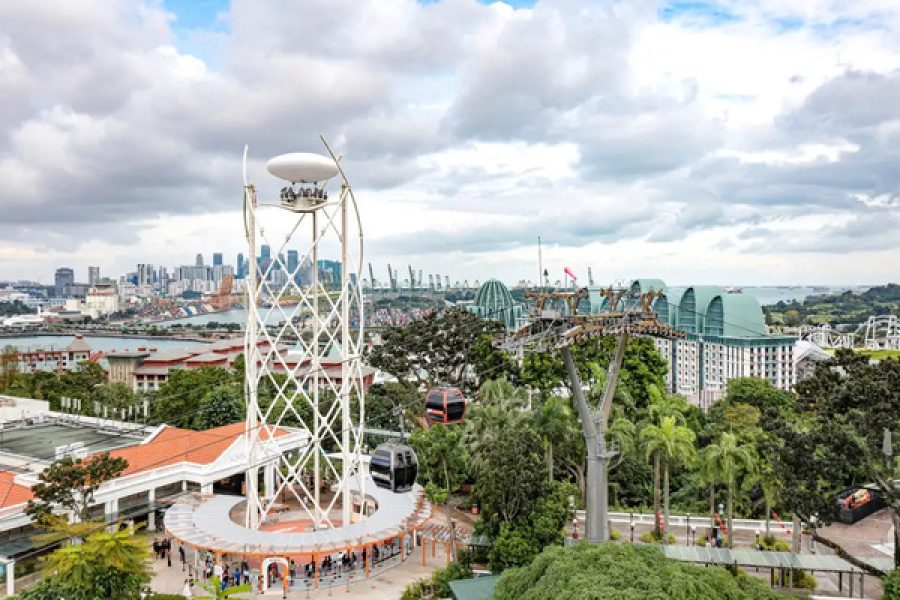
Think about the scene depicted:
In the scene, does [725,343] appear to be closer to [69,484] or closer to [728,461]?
[728,461]

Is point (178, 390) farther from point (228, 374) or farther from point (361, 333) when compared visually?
point (361, 333)

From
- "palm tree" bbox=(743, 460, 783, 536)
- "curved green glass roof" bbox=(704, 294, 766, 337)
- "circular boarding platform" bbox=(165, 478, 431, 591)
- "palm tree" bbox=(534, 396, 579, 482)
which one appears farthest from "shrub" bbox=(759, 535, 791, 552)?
"curved green glass roof" bbox=(704, 294, 766, 337)

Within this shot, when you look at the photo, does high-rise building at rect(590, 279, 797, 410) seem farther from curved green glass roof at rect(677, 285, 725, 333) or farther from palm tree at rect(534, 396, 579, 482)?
palm tree at rect(534, 396, 579, 482)

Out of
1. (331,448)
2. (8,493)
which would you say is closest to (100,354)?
(331,448)

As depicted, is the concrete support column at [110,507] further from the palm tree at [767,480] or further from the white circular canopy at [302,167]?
the palm tree at [767,480]

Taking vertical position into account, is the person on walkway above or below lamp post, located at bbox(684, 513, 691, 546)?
below
